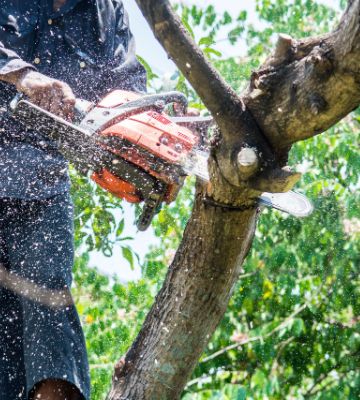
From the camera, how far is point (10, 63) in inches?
93.0

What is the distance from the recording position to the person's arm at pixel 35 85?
2.33m

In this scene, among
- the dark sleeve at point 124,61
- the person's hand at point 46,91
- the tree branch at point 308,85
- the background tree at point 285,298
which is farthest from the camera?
the background tree at point 285,298

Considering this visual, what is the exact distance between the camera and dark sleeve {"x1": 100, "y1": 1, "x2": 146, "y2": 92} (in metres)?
2.74

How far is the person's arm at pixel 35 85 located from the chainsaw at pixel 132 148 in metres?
0.04

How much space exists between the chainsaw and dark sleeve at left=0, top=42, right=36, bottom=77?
10 centimetres

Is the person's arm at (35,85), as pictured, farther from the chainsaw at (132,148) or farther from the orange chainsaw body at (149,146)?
the orange chainsaw body at (149,146)

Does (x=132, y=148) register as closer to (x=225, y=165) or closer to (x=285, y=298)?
(x=225, y=165)

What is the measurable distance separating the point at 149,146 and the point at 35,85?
15.6 inches

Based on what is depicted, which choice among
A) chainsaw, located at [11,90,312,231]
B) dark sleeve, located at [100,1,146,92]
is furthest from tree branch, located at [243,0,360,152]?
dark sleeve, located at [100,1,146,92]

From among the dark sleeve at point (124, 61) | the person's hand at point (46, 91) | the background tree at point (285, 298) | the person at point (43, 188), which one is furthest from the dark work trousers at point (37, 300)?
the background tree at point (285, 298)

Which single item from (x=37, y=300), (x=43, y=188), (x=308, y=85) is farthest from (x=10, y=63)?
(x=308, y=85)

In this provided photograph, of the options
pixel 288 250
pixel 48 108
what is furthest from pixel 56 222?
pixel 288 250

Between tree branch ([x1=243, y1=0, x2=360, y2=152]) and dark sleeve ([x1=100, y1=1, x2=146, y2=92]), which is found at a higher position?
dark sleeve ([x1=100, y1=1, x2=146, y2=92])

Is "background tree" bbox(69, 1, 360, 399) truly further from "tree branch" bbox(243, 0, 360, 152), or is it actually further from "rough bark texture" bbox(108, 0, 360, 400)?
"tree branch" bbox(243, 0, 360, 152)
